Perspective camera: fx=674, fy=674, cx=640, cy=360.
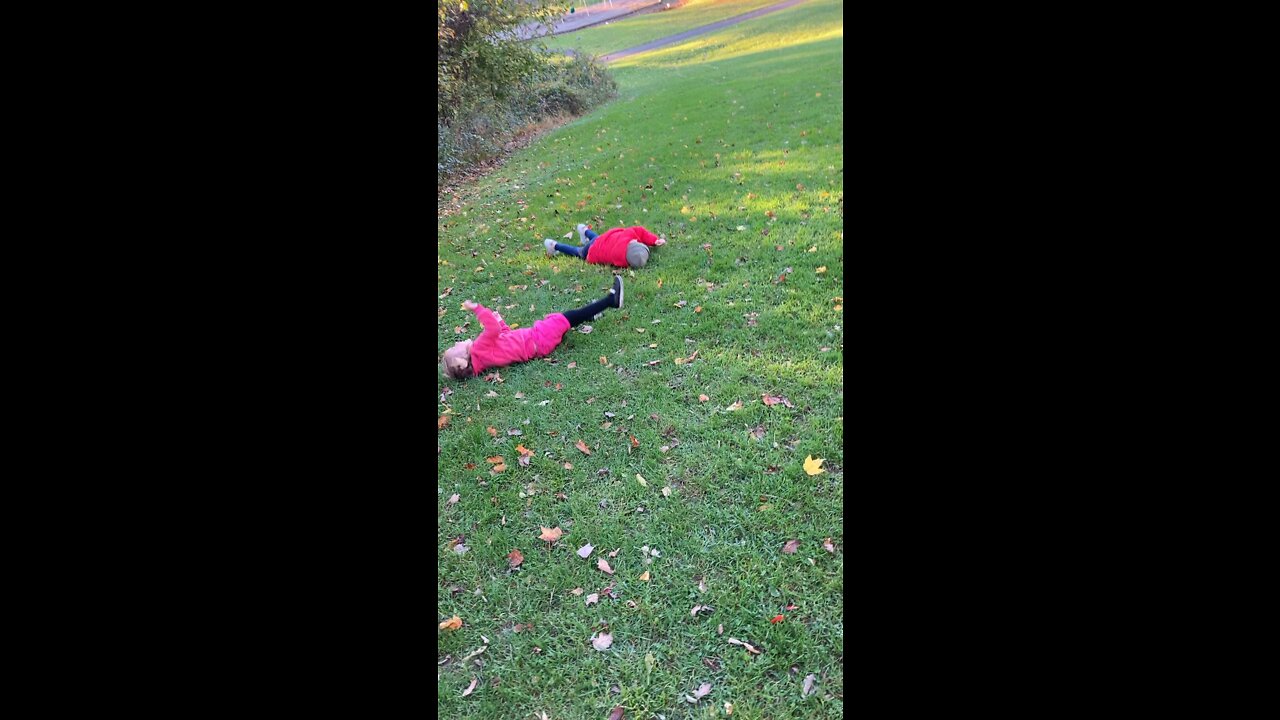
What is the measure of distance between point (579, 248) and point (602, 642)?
4927 millimetres

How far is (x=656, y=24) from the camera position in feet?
120

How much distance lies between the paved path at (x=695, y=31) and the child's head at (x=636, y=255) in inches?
966

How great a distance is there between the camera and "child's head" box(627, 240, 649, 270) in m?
6.53

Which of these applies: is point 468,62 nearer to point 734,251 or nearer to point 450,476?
point 734,251

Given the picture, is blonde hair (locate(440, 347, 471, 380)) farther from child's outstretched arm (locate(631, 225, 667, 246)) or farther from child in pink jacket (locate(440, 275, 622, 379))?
child's outstretched arm (locate(631, 225, 667, 246))

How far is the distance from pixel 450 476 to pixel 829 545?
2133 mm

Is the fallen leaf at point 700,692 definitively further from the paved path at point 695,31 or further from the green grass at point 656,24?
the green grass at point 656,24

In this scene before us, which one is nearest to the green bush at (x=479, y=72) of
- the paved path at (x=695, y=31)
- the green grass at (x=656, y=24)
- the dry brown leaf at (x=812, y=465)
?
the dry brown leaf at (x=812, y=465)

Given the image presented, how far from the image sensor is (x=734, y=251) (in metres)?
6.56

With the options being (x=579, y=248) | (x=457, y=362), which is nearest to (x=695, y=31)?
(x=579, y=248)

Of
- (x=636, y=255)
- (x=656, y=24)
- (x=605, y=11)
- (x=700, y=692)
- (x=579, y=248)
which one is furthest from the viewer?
(x=605, y=11)

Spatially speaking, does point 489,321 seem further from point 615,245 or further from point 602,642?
point 602,642
